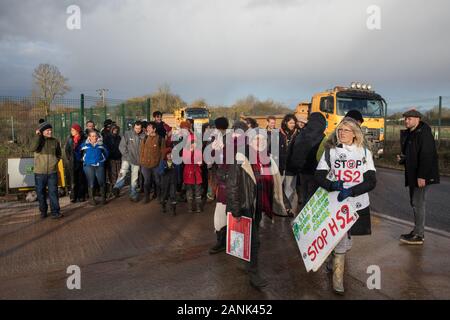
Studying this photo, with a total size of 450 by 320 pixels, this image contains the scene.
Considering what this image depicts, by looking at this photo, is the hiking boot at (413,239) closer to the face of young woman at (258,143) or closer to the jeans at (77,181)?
the face of young woman at (258,143)

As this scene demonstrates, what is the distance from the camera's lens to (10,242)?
6.14 m

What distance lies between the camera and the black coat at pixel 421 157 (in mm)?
5605

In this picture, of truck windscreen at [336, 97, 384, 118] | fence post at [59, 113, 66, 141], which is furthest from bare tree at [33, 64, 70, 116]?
truck windscreen at [336, 97, 384, 118]

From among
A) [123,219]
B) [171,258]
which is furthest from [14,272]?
[123,219]

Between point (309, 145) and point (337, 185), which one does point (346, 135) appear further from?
point (309, 145)

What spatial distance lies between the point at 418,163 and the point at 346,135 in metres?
2.09

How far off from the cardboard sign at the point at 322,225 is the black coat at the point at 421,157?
2138 mm

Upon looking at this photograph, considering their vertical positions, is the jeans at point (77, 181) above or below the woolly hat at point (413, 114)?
below

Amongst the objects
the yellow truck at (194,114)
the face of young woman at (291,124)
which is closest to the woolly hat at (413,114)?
the face of young woman at (291,124)

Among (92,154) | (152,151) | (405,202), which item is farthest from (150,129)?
(405,202)

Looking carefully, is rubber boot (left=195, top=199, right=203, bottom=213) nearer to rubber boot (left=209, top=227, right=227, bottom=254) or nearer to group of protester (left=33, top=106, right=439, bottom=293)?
group of protester (left=33, top=106, right=439, bottom=293)

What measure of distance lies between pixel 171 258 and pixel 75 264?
126 centimetres

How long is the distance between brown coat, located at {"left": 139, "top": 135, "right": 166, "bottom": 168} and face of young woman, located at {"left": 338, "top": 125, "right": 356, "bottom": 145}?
4953 millimetres
